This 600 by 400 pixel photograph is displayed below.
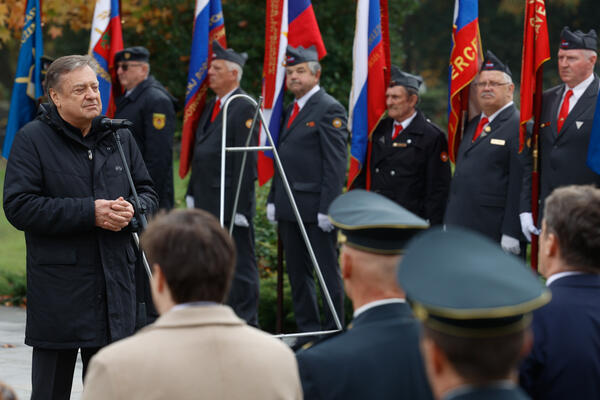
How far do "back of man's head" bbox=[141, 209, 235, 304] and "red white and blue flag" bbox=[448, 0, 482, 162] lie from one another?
4.61 metres

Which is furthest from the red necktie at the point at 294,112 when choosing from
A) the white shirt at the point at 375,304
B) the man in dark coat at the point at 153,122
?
the white shirt at the point at 375,304

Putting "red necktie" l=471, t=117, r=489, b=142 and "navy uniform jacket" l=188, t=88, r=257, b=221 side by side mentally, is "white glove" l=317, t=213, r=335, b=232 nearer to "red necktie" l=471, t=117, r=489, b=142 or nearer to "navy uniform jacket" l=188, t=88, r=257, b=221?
"navy uniform jacket" l=188, t=88, r=257, b=221

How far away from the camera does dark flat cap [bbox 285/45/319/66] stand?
7250 millimetres

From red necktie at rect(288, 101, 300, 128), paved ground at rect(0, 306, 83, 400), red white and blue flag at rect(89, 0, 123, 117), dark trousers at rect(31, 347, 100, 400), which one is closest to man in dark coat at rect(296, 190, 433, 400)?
dark trousers at rect(31, 347, 100, 400)

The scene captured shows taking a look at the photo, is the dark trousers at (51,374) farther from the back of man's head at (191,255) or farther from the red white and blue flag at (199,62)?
the red white and blue flag at (199,62)

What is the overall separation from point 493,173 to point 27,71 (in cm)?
453

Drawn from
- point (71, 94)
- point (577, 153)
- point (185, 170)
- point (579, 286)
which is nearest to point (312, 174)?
point (185, 170)

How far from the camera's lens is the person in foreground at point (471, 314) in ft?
5.83

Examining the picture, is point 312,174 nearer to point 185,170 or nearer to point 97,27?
point 185,170

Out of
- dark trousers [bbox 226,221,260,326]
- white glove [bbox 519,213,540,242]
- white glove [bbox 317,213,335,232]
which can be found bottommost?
dark trousers [bbox 226,221,260,326]

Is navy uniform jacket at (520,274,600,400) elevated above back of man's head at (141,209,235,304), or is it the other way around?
back of man's head at (141,209,235,304)

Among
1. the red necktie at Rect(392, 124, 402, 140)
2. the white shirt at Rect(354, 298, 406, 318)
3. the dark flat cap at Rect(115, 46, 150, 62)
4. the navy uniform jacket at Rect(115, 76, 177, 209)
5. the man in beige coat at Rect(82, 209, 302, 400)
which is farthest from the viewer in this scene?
the dark flat cap at Rect(115, 46, 150, 62)

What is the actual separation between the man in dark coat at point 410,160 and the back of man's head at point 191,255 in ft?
15.7

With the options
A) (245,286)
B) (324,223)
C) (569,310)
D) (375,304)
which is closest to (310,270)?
(324,223)
